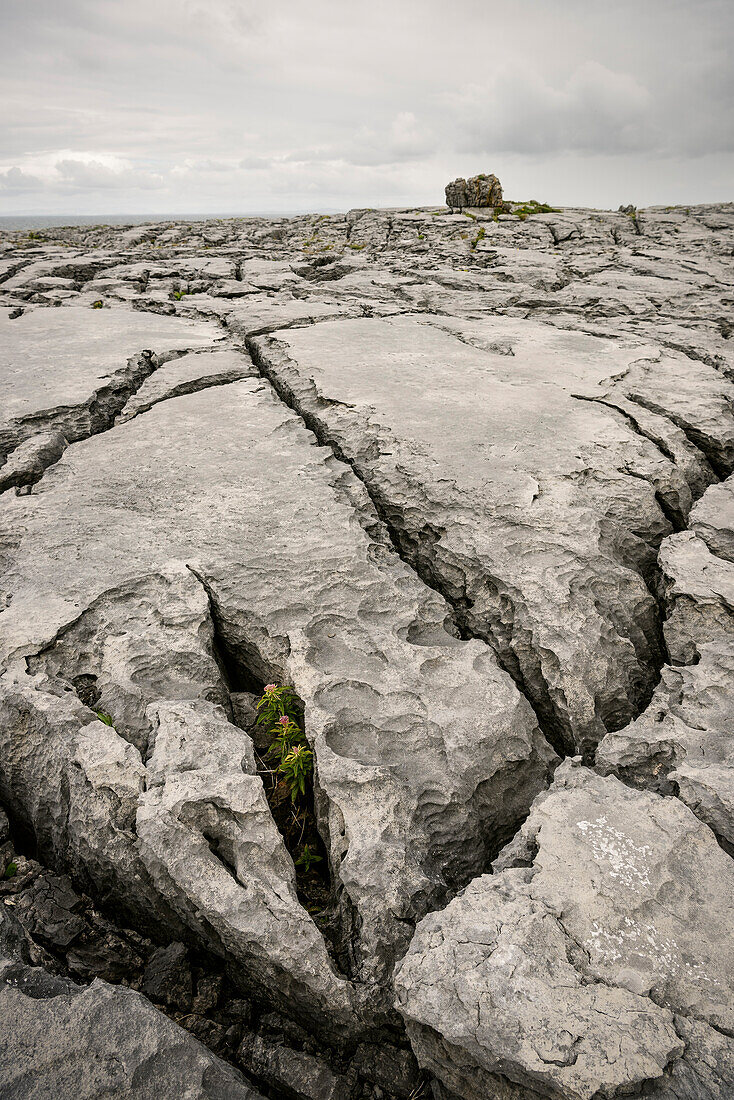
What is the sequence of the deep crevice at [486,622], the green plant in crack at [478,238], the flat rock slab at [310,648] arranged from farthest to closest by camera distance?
the green plant in crack at [478,238] → the deep crevice at [486,622] → the flat rock slab at [310,648]

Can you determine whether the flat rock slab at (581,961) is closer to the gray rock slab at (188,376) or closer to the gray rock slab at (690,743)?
the gray rock slab at (690,743)

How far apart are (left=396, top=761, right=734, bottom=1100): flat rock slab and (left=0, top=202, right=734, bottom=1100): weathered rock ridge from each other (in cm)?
1

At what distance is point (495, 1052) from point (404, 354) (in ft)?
22.2

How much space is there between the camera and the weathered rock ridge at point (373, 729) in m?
2.20

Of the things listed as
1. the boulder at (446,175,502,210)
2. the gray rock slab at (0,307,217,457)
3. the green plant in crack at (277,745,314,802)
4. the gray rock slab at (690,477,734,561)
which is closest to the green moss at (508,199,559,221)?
the boulder at (446,175,502,210)

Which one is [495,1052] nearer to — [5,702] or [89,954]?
[89,954]

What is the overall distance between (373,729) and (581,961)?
1381 millimetres

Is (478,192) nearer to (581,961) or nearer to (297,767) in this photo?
(297,767)

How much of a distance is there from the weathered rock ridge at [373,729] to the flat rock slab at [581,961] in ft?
0.03

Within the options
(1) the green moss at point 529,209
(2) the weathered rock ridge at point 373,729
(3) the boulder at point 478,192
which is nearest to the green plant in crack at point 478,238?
(1) the green moss at point 529,209

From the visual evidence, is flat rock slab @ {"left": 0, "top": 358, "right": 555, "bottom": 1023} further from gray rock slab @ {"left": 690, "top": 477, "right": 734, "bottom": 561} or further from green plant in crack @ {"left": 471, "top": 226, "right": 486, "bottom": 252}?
green plant in crack @ {"left": 471, "top": 226, "right": 486, "bottom": 252}

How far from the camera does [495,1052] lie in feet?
6.67

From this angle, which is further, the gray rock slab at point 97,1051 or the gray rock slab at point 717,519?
the gray rock slab at point 717,519

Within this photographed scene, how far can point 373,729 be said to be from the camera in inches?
126
